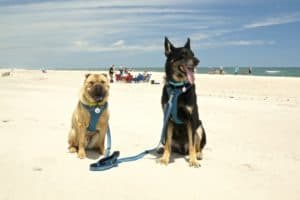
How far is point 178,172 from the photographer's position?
211 inches

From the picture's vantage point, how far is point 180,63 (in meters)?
5.41

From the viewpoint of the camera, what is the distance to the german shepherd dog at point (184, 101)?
542 centimetres

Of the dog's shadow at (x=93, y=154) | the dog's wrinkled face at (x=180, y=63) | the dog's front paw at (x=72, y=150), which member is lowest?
the dog's shadow at (x=93, y=154)

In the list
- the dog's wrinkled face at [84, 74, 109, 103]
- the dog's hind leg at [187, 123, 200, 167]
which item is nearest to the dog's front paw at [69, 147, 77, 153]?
the dog's wrinkled face at [84, 74, 109, 103]

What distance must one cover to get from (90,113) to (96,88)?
400 millimetres

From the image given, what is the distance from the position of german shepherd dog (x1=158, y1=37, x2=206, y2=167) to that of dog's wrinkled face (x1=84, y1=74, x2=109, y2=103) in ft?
2.86

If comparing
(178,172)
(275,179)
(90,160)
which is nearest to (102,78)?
(90,160)

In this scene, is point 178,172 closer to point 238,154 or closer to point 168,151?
point 168,151

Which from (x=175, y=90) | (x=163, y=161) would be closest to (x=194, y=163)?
(x=163, y=161)

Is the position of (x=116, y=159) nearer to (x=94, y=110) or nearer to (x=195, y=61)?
(x=94, y=110)

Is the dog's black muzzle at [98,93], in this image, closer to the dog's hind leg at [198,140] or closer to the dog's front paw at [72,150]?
the dog's front paw at [72,150]

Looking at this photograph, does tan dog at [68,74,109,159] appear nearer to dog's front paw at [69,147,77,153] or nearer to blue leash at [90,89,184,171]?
dog's front paw at [69,147,77,153]

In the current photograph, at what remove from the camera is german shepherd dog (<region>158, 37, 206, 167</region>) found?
542 cm

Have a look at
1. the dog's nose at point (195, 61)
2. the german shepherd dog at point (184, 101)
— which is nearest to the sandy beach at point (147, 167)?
the german shepherd dog at point (184, 101)
